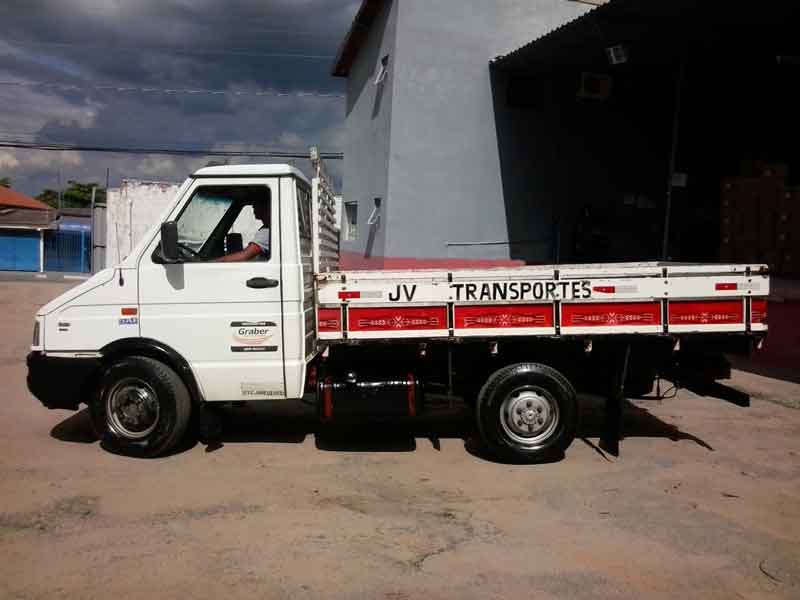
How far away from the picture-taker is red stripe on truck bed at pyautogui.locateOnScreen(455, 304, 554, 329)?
18.7 ft

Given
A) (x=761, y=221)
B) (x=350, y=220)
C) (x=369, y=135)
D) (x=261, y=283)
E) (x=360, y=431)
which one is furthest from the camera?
(x=350, y=220)

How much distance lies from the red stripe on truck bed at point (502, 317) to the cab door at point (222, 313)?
1.50 metres

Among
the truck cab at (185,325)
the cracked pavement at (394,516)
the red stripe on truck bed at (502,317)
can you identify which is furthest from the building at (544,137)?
the truck cab at (185,325)

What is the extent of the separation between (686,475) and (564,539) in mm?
1803

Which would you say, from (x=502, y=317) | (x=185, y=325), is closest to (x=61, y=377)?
(x=185, y=325)

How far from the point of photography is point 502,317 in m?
5.71

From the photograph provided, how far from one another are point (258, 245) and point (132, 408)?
1.70 m

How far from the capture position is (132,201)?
595 inches

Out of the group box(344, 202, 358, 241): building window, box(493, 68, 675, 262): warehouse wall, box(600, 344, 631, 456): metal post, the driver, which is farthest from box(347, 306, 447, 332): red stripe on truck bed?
box(344, 202, 358, 241): building window

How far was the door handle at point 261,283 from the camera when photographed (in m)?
5.60

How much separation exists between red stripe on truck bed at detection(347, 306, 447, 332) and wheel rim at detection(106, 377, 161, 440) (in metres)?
1.75

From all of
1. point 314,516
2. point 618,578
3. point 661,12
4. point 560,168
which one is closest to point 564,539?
point 618,578

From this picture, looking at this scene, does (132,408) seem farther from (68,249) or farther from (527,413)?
(68,249)

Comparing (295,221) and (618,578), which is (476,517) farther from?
(295,221)
